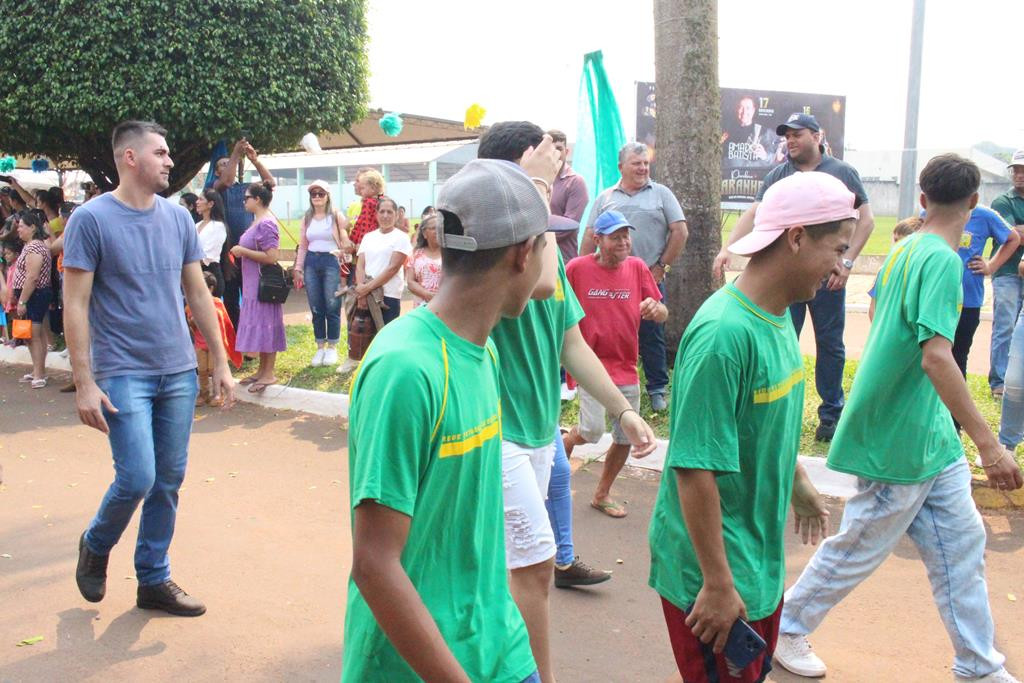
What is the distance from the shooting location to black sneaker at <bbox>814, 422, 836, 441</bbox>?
6.89 metres

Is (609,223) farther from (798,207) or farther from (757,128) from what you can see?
(757,128)

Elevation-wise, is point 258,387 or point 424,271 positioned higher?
point 424,271

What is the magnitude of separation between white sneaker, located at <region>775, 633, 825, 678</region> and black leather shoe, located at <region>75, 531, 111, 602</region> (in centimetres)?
298

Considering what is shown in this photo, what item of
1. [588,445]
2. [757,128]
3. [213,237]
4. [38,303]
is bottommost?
[588,445]

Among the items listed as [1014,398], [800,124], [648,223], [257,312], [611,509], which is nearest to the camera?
[611,509]

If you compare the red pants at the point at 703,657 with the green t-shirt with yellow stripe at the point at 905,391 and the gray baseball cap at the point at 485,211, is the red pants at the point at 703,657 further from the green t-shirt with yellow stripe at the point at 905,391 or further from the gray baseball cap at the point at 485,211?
the gray baseball cap at the point at 485,211

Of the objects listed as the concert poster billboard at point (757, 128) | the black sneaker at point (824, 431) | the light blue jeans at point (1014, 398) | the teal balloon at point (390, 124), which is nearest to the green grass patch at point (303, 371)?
the black sneaker at point (824, 431)

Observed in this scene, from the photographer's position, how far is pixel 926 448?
3.43 m

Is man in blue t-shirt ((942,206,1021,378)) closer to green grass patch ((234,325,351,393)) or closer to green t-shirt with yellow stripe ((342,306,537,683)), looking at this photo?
green grass patch ((234,325,351,393))

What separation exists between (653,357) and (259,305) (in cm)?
399

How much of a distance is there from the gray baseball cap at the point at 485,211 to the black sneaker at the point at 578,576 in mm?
3017

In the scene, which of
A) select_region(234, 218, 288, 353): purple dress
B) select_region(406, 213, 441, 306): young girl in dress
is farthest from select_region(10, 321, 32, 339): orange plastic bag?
select_region(406, 213, 441, 306): young girl in dress

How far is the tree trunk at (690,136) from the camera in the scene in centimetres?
842

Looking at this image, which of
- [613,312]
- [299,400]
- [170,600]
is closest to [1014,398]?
[613,312]
